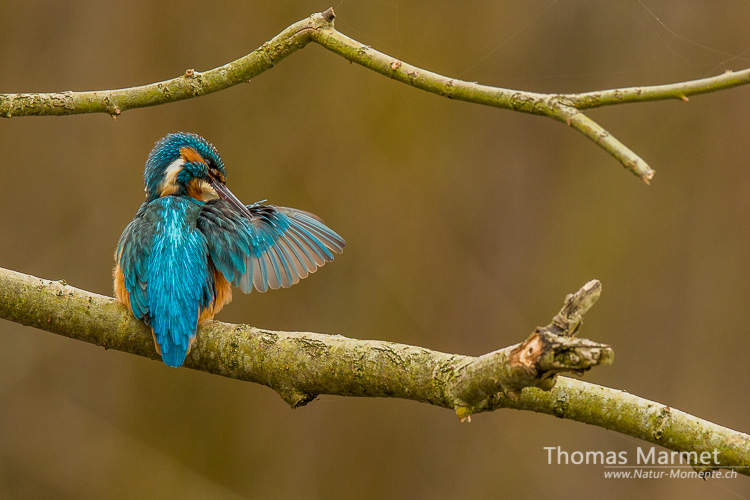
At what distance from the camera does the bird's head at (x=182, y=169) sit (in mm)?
2426

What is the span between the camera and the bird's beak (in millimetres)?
2379

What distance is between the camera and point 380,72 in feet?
5.61

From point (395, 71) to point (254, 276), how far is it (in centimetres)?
89

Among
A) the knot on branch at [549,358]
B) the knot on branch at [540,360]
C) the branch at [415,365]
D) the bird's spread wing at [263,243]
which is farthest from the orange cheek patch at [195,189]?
the knot on branch at [549,358]

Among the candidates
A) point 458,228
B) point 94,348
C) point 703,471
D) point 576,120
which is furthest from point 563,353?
point 94,348

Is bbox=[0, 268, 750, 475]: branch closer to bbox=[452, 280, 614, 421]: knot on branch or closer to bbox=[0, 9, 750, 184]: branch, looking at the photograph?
bbox=[452, 280, 614, 421]: knot on branch

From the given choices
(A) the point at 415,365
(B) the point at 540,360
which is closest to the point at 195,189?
(A) the point at 415,365

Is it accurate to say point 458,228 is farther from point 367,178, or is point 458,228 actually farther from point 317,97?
point 317,97

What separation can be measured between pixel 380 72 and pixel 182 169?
94 cm

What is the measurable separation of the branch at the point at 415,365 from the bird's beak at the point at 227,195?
0.48 meters

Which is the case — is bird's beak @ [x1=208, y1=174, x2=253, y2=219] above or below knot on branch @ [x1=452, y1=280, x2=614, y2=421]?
above

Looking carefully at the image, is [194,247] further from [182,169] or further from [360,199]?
[360,199]

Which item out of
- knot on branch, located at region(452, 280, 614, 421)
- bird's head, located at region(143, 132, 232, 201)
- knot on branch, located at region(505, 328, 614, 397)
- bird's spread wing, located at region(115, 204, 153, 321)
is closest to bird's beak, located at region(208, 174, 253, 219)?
bird's head, located at region(143, 132, 232, 201)

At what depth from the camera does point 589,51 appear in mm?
4145
